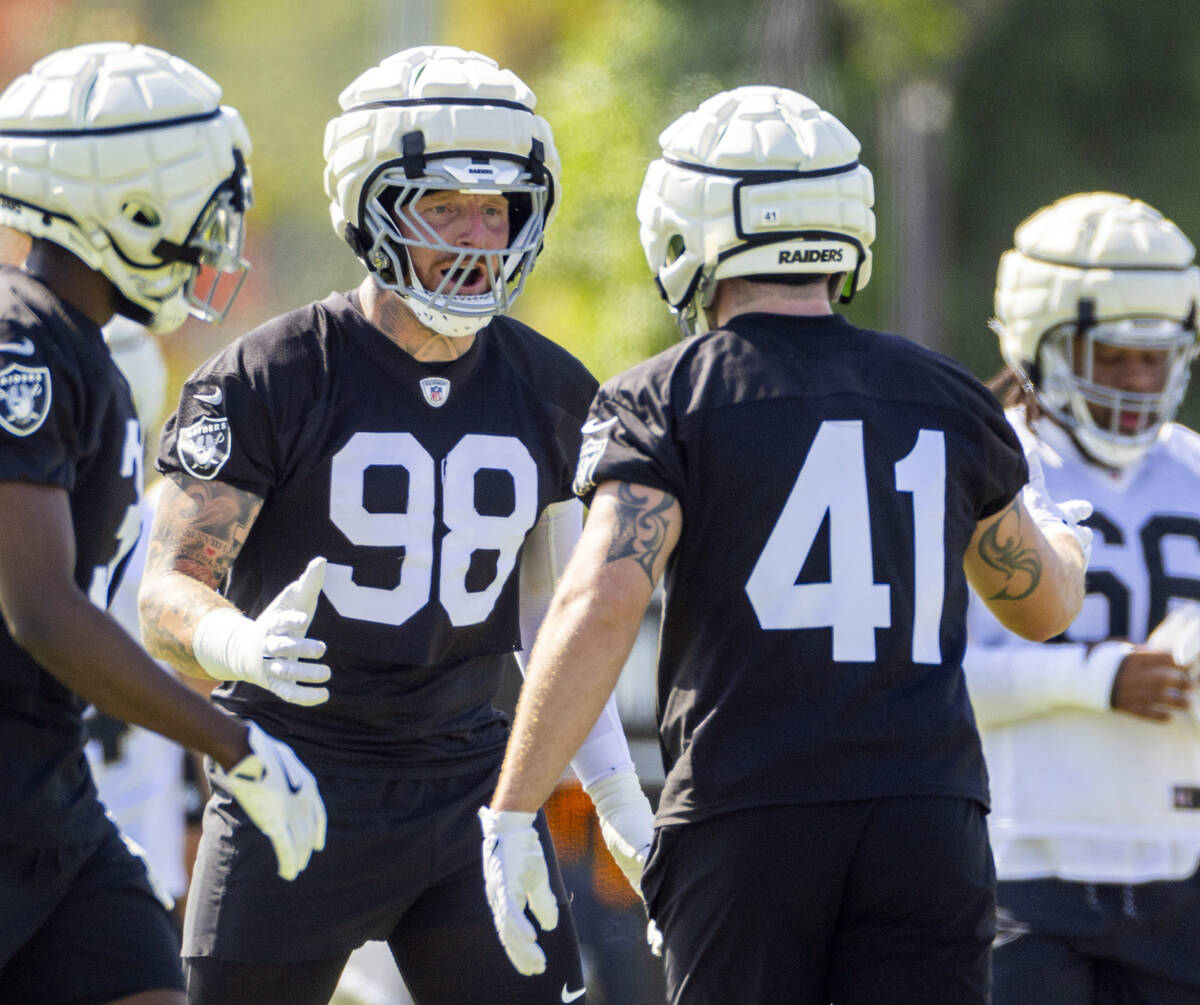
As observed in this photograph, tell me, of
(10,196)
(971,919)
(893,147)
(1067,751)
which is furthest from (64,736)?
(893,147)

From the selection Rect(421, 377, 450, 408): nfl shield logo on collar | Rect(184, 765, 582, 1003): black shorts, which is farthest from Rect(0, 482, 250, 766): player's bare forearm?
Rect(421, 377, 450, 408): nfl shield logo on collar

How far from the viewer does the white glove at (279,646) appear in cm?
284

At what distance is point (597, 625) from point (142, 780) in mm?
2962

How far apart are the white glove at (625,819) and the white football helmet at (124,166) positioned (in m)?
1.22

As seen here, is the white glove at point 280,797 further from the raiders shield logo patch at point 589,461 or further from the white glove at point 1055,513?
the white glove at point 1055,513

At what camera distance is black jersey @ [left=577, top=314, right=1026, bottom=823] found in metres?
2.75

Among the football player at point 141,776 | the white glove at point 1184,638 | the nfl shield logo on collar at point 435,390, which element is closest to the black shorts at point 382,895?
the nfl shield logo on collar at point 435,390

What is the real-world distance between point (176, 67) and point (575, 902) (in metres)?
2.61

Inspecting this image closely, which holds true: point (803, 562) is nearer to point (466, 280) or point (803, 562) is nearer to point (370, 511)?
point (370, 511)

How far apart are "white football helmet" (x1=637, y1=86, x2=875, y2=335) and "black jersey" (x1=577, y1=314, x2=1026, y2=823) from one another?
0.67ft

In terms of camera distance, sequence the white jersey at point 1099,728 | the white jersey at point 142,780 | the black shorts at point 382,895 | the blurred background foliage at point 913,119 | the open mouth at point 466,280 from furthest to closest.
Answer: the blurred background foliage at point 913,119, the white jersey at point 142,780, the white jersey at point 1099,728, the open mouth at point 466,280, the black shorts at point 382,895

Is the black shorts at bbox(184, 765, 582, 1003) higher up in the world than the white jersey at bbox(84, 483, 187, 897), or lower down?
higher up

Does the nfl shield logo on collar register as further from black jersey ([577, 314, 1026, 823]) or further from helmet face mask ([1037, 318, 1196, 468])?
helmet face mask ([1037, 318, 1196, 468])

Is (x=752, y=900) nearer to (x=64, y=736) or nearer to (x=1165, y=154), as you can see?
(x=64, y=736)
